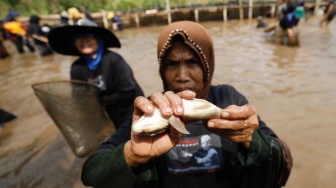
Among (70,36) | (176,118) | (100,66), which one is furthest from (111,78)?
(176,118)

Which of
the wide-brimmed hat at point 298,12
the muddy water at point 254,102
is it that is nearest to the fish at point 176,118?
the muddy water at point 254,102

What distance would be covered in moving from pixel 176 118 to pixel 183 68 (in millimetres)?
719

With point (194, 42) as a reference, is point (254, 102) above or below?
below

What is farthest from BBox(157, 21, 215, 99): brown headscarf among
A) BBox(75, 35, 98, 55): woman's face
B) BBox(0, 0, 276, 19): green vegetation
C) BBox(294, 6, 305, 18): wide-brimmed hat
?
BBox(0, 0, 276, 19): green vegetation

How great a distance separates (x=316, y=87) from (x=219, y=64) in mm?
3430

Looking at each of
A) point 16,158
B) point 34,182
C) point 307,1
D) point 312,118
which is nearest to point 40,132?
point 16,158

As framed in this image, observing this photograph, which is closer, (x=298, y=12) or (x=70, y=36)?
(x=70, y=36)

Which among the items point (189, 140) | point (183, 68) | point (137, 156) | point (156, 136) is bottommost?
point (189, 140)

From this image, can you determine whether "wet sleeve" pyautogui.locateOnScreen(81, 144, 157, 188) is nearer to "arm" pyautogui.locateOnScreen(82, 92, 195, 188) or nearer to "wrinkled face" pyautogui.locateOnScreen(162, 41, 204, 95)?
"arm" pyautogui.locateOnScreen(82, 92, 195, 188)

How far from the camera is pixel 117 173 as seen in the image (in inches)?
58.3

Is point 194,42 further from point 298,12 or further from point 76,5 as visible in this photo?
point 76,5

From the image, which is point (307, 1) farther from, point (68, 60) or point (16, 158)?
point (16, 158)

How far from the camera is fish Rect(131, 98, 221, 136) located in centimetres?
126

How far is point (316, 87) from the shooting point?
19.8ft
